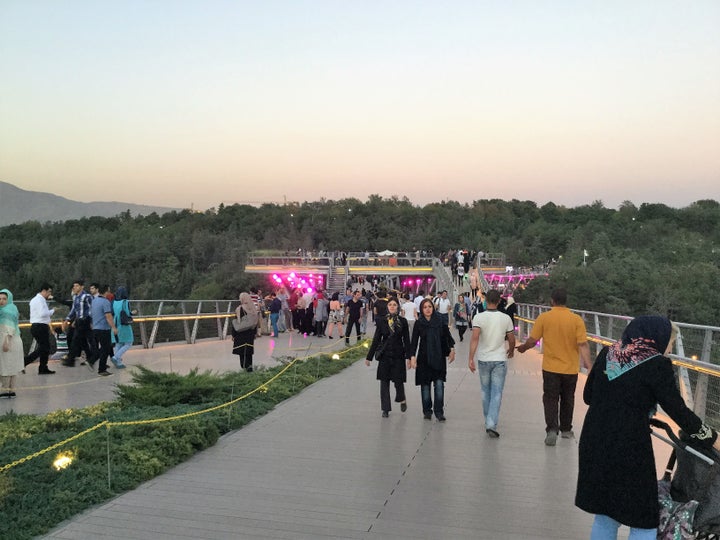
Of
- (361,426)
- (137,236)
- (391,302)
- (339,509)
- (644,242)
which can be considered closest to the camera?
(339,509)

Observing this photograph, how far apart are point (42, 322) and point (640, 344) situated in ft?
39.6

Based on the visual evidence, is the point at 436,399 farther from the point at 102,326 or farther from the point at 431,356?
the point at 102,326

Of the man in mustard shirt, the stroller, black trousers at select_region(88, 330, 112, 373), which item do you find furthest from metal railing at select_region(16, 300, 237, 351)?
the stroller

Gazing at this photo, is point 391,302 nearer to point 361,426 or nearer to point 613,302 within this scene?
point 361,426

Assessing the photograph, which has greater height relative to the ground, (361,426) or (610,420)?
(610,420)

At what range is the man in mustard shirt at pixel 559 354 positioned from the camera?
8.04 metres

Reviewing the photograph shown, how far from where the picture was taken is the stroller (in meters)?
3.44

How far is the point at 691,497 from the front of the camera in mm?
3570

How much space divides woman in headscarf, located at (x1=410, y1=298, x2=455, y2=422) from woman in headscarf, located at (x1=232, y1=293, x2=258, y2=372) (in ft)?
15.3

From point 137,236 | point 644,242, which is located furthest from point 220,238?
point 644,242

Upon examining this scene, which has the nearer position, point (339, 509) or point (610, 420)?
point (610, 420)

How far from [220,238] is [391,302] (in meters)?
120

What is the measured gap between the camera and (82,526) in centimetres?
489

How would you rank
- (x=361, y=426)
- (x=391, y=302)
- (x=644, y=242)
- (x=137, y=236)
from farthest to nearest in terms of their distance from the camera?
(x=137, y=236)
(x=644, y=242)
(x=391, y=302)
(x=361, y=426)
